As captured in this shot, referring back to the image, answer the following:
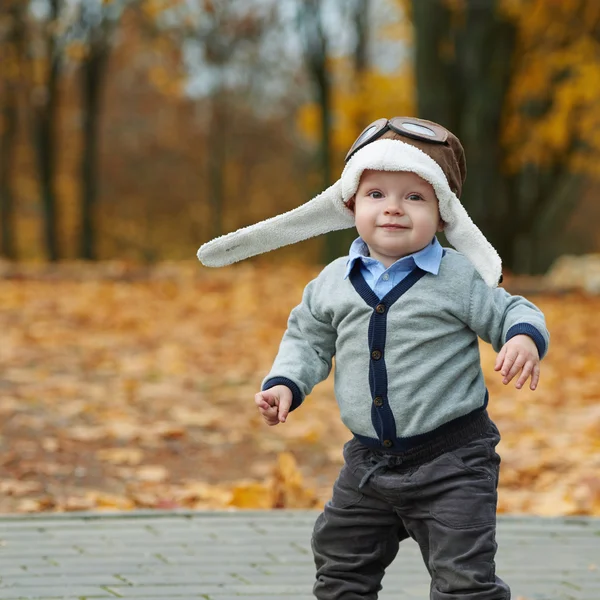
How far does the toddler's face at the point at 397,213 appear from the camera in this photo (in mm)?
2758

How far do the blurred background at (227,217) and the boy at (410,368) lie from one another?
80.5 inches

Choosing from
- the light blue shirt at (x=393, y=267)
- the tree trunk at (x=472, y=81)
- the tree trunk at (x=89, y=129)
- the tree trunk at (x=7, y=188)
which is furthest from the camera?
the tree trunk at (x=7, y=188)

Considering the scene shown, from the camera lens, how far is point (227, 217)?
1494 inches

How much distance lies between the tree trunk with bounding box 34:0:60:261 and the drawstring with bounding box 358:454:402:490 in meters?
21.4

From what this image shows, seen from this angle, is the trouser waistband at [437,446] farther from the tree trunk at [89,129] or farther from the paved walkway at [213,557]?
the tree trunk at [89,129]

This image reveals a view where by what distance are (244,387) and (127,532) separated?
3952 mm

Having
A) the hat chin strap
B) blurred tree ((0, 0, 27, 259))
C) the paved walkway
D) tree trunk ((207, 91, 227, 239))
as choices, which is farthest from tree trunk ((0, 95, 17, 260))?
the hat chin strap

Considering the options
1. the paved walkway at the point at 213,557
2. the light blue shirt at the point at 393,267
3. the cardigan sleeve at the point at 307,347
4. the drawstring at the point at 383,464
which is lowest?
the paved walkway at the point at 213,557

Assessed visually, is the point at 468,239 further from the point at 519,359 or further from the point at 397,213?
the point at 519,359

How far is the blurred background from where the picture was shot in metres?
5.88

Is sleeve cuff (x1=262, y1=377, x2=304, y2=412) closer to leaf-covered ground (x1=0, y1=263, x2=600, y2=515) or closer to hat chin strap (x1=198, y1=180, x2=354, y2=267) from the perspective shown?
hat chin strap (x1=198, y1=180, x2=354, y2=267)

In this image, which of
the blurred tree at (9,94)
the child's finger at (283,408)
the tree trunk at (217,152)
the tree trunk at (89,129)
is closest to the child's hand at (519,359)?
the child's finger at (283,408)

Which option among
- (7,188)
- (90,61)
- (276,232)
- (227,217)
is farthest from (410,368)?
(227,217)

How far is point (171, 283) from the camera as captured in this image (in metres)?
15.1
